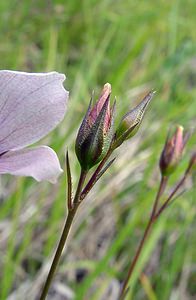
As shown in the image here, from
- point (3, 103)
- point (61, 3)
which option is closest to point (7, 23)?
point (61, 3)

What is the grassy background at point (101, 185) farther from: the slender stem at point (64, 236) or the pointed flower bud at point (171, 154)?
the slender stem at point (64, 236)

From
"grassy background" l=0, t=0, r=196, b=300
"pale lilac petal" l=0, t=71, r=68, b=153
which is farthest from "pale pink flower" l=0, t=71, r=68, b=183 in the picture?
"grassy background" l=0, t=0, r=196, b=300

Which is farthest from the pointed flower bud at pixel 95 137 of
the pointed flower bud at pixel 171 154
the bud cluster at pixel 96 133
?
the pointed flower bud at pixel 171 154

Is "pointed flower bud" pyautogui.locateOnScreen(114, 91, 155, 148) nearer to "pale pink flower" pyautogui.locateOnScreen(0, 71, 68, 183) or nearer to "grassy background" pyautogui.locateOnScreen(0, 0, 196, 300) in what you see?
"pale pink flower" pyautogui.locateOnScreen(0, 71, 68, 183)

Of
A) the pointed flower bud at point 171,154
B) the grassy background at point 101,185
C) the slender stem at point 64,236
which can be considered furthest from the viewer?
the grassy background at point 101,185

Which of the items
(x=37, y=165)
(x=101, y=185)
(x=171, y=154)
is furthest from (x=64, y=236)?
(x=101, y=185)

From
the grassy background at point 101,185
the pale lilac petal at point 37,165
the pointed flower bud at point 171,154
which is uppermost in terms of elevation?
the pale lilac petal at point 37,165
